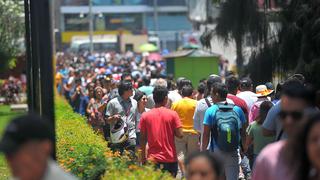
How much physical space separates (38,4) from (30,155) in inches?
109

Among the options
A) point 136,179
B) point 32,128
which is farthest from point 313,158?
point 136,179

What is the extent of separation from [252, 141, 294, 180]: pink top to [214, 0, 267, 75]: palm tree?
19.0 m

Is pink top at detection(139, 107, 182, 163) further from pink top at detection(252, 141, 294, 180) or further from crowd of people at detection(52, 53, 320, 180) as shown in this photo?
pink top at detection(252, 141, 294, 180)

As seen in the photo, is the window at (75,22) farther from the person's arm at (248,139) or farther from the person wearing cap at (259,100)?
the person's arm at (248,139)

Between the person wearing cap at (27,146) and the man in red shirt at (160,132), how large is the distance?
6668mm

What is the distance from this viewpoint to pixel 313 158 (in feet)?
17.7

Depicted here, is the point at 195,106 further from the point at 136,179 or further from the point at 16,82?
the point at 16,82

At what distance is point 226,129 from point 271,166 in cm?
499

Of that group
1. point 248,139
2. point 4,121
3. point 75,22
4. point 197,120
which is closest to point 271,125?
point 248,139

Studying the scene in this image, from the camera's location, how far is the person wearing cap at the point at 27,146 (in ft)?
15.5

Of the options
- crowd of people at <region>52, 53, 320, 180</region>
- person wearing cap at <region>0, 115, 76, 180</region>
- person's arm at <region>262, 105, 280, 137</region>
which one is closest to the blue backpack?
crowd of people at <region>52, 53, 320, 180</region>

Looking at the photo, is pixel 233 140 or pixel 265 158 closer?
pixel 265 158

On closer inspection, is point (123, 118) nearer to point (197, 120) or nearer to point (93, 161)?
point (197, 120)

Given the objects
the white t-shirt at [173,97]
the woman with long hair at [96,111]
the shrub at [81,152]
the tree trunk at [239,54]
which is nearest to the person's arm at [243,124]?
the shrub at [81,152]
